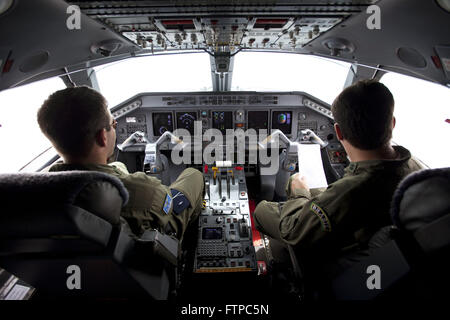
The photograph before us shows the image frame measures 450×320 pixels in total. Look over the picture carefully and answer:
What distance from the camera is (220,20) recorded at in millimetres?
1746

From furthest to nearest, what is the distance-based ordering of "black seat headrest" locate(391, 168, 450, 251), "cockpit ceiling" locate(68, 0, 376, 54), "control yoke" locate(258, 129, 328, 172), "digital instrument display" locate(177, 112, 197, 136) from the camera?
"digital instrument display" locate(177, 112, 197, 136)
"control yoke" locate(258, 129, 328, 172)
"cockpit ceiling" locate(68, 0, 376, 54)
"black seat headrest" locate(391, 168, 450, 251)

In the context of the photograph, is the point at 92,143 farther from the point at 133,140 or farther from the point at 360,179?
the point at 133,140

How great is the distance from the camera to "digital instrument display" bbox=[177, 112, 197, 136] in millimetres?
3122

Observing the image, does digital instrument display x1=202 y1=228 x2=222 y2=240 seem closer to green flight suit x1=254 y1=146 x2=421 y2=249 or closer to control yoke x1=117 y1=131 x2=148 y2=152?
green flight suit x1=254 y1=146 x2=421 y2=249

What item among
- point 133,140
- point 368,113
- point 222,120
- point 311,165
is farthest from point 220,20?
point 133,140

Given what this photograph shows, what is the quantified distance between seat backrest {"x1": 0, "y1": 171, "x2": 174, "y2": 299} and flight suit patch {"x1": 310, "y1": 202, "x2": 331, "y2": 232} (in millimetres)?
929

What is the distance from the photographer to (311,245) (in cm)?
118

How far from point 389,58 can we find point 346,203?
158cm

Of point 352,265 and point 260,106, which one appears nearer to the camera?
point 352,265

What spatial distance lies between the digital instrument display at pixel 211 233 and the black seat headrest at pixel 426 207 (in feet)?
5.45

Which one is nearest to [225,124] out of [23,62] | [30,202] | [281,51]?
[281,51]

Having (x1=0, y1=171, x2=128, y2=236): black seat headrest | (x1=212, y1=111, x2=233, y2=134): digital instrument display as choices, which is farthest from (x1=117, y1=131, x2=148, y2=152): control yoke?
(x1=0, y1=171, x2=128, y2=236): black seat headrest

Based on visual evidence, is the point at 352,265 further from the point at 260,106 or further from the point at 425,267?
the point at 260,106

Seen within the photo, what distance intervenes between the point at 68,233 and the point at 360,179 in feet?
4.30
